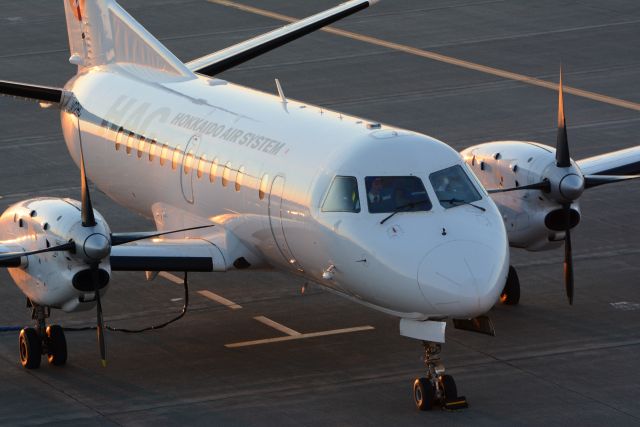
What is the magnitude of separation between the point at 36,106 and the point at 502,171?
17.6 m

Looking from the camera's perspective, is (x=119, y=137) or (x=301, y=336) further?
(x=119, y=137)

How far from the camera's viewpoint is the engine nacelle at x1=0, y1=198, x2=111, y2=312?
19125mm

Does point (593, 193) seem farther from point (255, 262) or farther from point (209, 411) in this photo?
point (209, 411)

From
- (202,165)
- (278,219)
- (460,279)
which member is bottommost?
(460,279)

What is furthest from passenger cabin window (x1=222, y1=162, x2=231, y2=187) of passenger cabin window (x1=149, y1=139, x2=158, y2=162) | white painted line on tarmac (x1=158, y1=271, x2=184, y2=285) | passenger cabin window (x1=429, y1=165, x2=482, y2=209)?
passenger cabin window (x1=429, y1=165, x2=482, y2=209)

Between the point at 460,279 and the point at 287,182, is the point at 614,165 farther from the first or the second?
the point at 460,279

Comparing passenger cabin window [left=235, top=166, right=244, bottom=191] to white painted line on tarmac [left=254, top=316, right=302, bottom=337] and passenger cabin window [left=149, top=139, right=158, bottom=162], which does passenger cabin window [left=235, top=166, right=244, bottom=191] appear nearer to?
white painted line on tarmac [left=254, top=316, right=302, bottom=337]

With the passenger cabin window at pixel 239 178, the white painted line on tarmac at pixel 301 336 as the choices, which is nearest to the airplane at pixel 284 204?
the passenger cabin window at pixel 239 178

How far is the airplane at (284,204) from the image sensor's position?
18.5 meters

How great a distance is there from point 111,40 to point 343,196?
27.8 ft

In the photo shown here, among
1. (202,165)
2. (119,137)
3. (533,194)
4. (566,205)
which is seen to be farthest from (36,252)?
(566,205)

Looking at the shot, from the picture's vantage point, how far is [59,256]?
762 inches

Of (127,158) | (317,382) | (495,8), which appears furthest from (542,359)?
(495,8)

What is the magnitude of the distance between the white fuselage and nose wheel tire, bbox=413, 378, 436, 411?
2.68 ft
